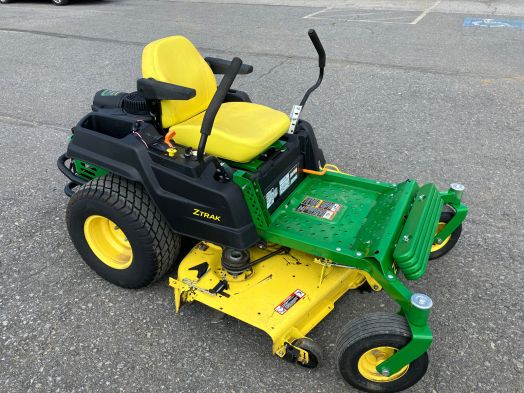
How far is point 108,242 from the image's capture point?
2.78 m

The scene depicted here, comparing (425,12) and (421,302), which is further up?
(421,302)

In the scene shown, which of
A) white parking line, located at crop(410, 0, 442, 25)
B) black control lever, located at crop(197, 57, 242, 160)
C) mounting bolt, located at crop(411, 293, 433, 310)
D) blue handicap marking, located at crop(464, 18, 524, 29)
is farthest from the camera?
white parking line, located at crop(410, 0, 442, 25)

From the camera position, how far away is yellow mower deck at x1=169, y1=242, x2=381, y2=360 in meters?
2.20

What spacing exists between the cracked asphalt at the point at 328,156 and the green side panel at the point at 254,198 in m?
0.60

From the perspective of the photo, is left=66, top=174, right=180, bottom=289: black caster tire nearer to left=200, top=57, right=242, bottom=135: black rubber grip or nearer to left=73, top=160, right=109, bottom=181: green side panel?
left=73, top=160, right=109, bottom=181: green side panel

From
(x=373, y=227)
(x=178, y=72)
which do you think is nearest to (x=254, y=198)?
(x=373, y=227)

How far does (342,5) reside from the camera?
10.4 metres

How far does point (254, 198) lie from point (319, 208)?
18.4 inches

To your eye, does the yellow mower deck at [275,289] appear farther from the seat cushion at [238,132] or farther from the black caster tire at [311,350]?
the seat cushion at [238,132]

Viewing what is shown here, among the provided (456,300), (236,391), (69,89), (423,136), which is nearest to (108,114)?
(236,391)

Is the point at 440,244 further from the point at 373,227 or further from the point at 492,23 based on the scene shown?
the point at 492,23

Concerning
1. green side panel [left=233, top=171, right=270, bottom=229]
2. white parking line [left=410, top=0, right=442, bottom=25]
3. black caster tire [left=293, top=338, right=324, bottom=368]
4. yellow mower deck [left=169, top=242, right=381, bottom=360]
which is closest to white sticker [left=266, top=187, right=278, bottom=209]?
green side panel [left=233, top=171, right=270, bottom=229]

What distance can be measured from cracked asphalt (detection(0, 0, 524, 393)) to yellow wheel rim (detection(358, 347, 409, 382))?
158 mm

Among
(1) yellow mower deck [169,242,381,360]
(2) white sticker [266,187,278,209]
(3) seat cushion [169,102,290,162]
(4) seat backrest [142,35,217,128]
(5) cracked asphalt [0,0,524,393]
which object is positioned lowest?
(5) cracked asphalt [0,0,524,393]
